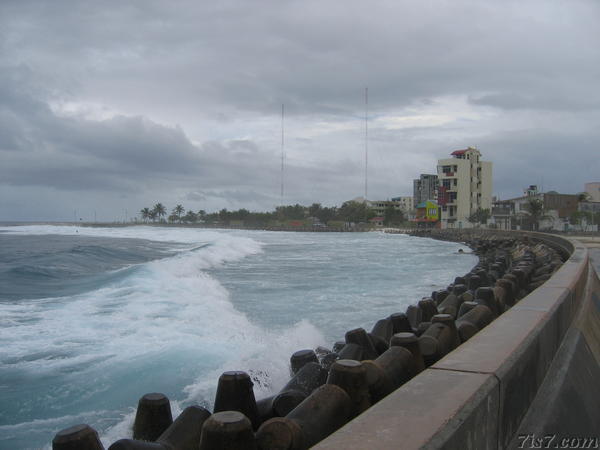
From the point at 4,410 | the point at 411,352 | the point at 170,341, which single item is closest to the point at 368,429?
the point at 411,352

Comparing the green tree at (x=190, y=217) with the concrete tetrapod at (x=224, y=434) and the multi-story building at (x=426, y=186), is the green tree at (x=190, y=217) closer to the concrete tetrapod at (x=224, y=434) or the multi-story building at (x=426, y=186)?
the multi-story building at (x=426, y=186)

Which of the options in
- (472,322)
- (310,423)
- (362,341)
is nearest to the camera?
(310,423)

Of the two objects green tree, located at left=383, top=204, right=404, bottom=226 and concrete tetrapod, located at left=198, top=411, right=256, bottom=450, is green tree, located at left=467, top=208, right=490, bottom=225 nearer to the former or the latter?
green tree, located at left=383, top=204, right=404, bottom=226

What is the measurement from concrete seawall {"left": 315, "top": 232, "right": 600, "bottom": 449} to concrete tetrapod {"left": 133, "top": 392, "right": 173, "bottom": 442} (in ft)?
5.01

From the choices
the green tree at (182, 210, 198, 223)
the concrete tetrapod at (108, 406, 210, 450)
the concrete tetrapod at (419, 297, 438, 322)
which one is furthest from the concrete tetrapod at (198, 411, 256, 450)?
the green tree at (182, 210, 198, 223)

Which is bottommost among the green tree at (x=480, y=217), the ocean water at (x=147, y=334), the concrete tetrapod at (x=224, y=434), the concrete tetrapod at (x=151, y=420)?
the ocean water at (x=147, y=334)

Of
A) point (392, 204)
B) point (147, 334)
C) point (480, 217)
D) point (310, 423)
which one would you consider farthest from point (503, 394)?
point (392, 204)

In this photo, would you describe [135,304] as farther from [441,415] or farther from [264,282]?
[441,415]

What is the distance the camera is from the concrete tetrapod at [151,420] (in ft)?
10.2

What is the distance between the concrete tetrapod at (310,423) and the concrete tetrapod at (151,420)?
870mm

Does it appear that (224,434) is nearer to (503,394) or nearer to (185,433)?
(185,433)

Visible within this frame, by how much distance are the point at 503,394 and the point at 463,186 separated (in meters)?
82.2

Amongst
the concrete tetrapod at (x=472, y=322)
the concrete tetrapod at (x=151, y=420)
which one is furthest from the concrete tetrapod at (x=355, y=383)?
the concrete tetrapod at (x=472, y=322)

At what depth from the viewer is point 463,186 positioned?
265 feet
